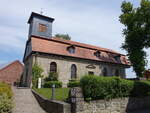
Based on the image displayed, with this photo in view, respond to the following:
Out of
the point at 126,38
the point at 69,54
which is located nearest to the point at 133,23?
the point at 126,38

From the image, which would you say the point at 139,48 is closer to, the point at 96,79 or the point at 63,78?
the point at 63,78

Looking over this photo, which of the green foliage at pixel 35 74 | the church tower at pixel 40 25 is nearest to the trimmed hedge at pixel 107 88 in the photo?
the green foliage at pixel 35 74

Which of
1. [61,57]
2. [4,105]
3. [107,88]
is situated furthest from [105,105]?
[61,57]

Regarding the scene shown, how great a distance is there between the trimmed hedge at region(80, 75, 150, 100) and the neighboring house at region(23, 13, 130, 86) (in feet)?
40.3

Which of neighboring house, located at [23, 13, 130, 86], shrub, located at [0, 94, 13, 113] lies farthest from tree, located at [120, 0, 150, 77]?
shrub, located at [0, 94, 13, 113]

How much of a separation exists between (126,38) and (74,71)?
12.1m

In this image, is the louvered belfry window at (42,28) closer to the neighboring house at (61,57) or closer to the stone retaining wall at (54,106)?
the neighboring house at (61,57)

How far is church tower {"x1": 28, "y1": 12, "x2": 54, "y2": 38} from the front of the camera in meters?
25.5

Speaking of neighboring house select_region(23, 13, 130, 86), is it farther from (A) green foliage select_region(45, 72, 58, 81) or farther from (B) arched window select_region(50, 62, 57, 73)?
(A) green foliage select_region(45, 72, 58, 81)

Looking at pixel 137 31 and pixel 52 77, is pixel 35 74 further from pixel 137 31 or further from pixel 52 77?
pixel 137 31

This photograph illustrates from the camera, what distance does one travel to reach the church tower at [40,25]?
83.7 ft

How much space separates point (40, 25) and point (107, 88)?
1936cm

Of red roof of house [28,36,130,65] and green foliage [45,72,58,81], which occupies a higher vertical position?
red roof of house [28,36,130,65]

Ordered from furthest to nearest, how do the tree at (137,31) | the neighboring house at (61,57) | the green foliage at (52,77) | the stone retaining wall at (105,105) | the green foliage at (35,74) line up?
the tree at (137,31)
the neighboring house at (61,57)
the green foliage at (52,77)
the green foliage at (35,74)
the stone retaining wall at (105,105)
